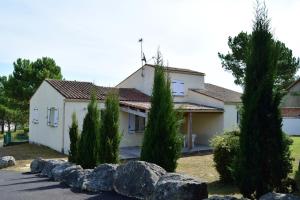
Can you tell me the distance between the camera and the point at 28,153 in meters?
22.8

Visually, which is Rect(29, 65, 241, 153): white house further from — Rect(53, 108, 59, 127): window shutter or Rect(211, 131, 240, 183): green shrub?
Rect(211, 131, 240, 183): green shrub

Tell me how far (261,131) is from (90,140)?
24.1 ft

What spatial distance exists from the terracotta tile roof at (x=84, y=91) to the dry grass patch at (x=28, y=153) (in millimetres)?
3690

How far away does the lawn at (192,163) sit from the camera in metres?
11.7

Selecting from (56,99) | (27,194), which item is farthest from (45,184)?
(56,99)

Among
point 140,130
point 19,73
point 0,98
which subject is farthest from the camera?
point 0,98

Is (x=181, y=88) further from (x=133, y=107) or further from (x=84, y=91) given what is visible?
(x=84, y=91)

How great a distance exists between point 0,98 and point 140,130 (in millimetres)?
28968

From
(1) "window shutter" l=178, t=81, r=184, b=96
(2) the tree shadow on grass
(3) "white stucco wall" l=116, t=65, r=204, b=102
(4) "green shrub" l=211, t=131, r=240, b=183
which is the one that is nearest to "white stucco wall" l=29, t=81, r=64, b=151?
(3) "white stucco wall" l=116, t=65, r=204, b=102

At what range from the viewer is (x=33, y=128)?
2777 centimetres

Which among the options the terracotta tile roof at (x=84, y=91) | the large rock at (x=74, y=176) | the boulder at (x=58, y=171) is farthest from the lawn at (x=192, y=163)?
the boulder at (x=58, y=171)

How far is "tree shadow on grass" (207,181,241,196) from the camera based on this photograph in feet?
35.2

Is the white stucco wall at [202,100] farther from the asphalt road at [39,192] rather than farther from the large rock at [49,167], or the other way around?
the asphalt road at [39,192]

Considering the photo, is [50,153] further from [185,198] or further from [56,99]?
[185,198]
